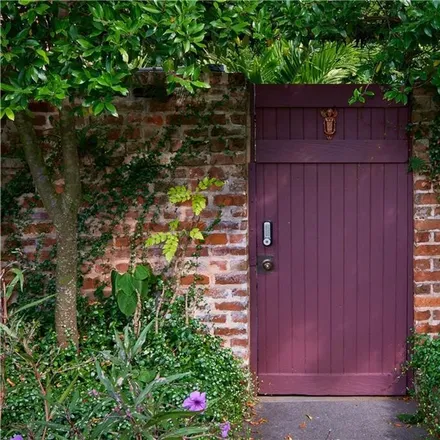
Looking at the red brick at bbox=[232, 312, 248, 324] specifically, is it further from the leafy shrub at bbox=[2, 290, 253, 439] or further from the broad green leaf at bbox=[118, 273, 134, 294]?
the broad green leaf at bbox=[118, 273, 134, 294]

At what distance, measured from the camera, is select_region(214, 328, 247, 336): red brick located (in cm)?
481

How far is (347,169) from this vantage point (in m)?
4.88

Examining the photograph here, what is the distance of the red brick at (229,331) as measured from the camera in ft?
15.8

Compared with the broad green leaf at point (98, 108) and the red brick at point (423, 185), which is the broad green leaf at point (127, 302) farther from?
the red brick at point (423, 185)

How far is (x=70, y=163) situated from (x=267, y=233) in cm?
149

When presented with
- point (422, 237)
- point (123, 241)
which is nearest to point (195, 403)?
point (123, 241)

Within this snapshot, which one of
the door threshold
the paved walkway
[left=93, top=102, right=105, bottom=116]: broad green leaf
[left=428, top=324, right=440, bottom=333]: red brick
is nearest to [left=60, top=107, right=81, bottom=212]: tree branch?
[left=93, top=102, right=105, bottom=116]: broad green leaf

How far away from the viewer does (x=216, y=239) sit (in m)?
4.78

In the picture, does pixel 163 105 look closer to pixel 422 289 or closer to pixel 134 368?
pixel 134 368

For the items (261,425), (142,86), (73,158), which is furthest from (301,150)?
(261,425)

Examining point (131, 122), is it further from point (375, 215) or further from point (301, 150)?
point (375, 215)

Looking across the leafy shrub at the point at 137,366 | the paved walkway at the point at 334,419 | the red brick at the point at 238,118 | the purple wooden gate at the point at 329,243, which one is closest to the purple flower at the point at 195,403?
the leafy shrub at the point at 137,366

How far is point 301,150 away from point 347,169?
36 cm

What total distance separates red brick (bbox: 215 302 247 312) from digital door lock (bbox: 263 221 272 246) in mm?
476
